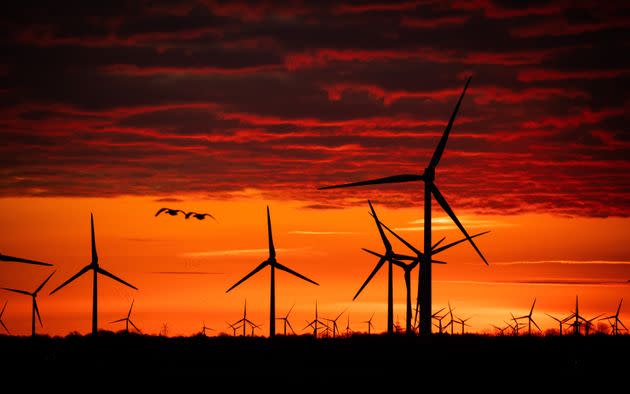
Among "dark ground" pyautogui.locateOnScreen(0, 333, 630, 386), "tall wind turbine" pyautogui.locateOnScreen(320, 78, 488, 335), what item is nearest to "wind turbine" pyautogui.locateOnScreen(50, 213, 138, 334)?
"dark ground" pyautogui.locateOnScreen(0, 333, 630, 386)

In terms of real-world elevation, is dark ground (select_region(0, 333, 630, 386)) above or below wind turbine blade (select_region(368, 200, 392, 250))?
below

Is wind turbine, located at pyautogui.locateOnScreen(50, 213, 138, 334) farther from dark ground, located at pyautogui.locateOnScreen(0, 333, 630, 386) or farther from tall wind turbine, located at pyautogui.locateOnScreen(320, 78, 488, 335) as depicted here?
tall wind turbine, located at pyautogui.locateOnScreen(320, 78, 488, 335)

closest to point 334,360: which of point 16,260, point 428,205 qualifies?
point 428,205

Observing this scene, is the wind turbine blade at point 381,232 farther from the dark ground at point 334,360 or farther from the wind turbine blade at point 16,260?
the wind turbine blade at point 16,260

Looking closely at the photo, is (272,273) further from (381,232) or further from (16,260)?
(16,260)

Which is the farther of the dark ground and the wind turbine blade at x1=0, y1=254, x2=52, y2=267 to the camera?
the dark ground

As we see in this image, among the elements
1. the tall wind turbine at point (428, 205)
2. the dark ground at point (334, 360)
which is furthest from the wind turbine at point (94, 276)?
the tall wind turbine at point (428, 205)

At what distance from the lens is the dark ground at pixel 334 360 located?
76812mm

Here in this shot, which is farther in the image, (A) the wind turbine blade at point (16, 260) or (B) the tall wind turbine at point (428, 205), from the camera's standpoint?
(B) the tall wind turbine at point (428, 205)

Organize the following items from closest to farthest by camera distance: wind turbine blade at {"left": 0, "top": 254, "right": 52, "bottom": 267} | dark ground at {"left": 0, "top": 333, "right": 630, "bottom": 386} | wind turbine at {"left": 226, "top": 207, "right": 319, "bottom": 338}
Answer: wind turbine blade at {"left": 0, "top": 254, "right": 52, "bottom": 267}
dark ground at {"left": 0, "top": 333, "right": 630, "bottom": 386}
wind turbine at {"left": 226, "top": 207, "right": 319, "bottom": 338}

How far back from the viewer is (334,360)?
88.2 m

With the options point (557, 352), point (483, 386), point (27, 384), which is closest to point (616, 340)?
point (557, 352)

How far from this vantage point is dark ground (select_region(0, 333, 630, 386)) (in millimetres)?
76812

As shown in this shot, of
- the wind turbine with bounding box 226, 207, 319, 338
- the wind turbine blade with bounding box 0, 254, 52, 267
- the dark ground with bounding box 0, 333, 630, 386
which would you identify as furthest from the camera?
the wind turbine with bounding box 226, 207, 319, 338
